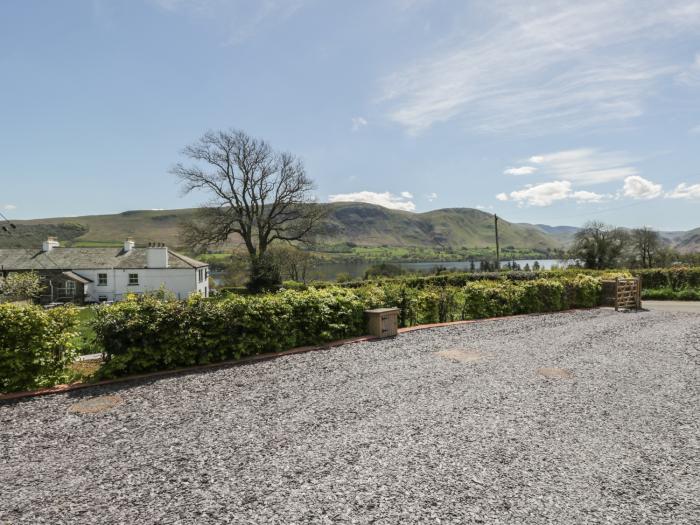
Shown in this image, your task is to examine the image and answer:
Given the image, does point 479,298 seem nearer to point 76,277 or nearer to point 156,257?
point 156,257

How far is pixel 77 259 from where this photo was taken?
122 feet

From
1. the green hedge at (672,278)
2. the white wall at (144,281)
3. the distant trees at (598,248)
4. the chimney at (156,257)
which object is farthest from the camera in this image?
the distant trees at (598,248)

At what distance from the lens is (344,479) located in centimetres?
389

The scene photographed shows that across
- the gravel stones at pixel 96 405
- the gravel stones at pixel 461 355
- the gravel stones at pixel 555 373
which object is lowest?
the gravel stones at pixel 555 373

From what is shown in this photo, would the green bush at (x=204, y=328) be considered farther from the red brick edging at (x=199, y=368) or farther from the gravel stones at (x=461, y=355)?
the gravel stones at (x=461, y=355)

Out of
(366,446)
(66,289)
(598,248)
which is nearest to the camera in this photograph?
(366,446)

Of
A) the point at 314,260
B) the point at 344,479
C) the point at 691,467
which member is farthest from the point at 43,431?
the point at 314,260

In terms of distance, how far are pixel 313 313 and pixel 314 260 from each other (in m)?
41.1

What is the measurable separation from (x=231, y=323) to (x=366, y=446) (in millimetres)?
4494

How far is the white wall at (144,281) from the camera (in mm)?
36562

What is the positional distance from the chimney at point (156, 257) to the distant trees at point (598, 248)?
43806 millimetres

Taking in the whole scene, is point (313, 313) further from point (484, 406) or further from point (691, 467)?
point (691, 467)

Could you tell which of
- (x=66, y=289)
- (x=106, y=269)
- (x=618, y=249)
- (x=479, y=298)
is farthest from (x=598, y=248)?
(x=66, y=289)

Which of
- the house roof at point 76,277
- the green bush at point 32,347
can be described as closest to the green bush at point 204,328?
the green bush at point 32,347
